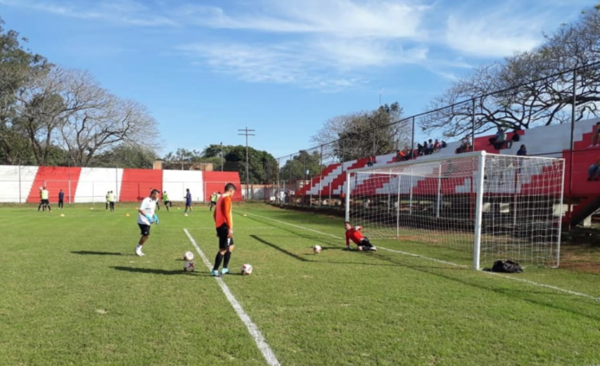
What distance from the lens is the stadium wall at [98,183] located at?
41.0 m

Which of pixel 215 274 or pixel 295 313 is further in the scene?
pixel 215 274

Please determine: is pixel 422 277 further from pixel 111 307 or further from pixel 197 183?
pixel 197 183

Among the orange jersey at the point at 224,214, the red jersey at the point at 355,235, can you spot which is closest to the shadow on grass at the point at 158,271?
the orange jersey at the point at 224,214

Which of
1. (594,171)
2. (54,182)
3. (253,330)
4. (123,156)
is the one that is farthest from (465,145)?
(123,156)

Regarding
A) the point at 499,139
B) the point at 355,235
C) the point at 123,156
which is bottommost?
the point at 355,235

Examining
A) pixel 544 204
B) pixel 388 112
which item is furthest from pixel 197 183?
pixel 544 204

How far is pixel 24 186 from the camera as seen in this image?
41281mm

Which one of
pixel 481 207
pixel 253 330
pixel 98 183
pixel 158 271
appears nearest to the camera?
pixel 253 330

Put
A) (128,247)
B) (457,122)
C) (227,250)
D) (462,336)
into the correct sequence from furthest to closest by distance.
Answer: (457,122)
(128,247)
(227,250)
(462,336)

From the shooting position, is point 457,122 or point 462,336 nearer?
point 462,336

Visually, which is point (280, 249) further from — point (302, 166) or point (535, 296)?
point (302, 166)

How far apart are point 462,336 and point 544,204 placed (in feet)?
41.2

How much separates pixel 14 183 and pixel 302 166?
93.1ft

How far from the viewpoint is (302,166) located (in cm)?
3934
